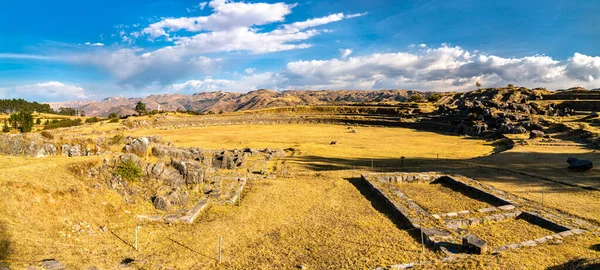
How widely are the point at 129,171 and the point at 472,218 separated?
14885 mm

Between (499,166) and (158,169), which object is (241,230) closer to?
(158,169)

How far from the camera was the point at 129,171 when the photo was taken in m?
14.0

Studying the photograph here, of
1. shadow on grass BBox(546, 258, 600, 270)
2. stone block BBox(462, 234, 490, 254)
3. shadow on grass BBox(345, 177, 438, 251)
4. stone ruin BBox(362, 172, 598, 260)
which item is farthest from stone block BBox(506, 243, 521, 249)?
shadow on grass BBox(345, 177, 438, 251)

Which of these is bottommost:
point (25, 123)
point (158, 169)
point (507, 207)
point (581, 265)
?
point (507, 207)

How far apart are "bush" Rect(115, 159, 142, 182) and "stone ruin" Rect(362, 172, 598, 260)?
11836mm

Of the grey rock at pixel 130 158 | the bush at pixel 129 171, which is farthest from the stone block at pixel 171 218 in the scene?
the grey rock at pixel 130 158

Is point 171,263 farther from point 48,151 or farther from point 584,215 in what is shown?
point 584,215

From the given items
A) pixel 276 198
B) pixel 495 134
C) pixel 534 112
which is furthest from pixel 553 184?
pixel 534 112

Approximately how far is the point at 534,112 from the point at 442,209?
6116cm

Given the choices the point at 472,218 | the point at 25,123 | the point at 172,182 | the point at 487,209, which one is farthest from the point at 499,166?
the point at 25,123

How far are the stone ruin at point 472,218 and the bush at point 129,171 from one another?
11836 mm

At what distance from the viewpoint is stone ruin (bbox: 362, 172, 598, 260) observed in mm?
10505

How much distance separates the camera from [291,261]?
32.1 ft

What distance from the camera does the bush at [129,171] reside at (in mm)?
13820
